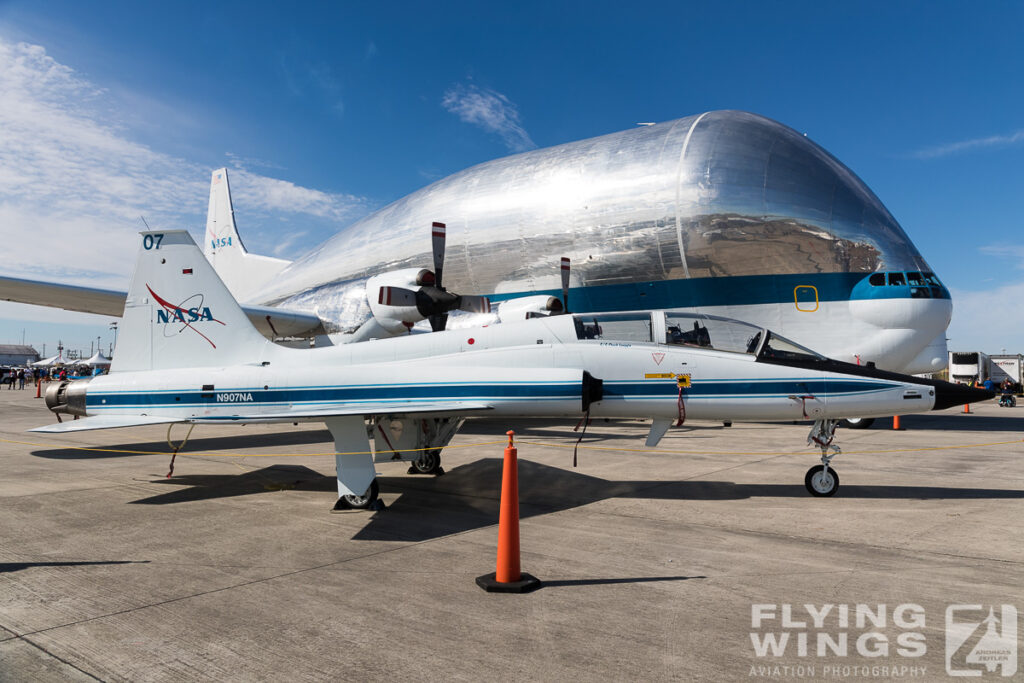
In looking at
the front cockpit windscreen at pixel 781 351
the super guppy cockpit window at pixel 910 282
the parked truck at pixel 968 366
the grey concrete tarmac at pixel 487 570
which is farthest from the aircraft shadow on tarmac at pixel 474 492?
the parked truck at pixel 968 366

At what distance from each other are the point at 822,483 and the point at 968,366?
42.9m

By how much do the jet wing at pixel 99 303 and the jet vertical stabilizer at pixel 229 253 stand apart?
29.7 feet

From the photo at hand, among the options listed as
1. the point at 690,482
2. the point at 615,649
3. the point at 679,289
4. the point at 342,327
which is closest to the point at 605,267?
the point at 679,289

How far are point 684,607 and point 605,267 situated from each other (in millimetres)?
16768

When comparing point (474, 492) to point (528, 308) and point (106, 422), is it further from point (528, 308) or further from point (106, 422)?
point (528, 308)

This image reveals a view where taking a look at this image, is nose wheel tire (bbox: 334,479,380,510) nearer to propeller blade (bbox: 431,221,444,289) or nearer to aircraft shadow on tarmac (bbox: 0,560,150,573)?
aircraft shadow on tarmac (bbox: 0,560,150,573)

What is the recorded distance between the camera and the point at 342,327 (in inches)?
836

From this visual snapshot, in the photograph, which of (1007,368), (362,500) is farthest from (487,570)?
(1007,368)

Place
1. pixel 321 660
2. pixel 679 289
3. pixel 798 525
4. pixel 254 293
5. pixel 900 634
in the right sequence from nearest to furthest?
pixel 321 660, pixel 900 634, pixel 798 525, pixel 679 289, pixel 254 293

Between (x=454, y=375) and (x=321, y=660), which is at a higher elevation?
(x=454, y=375)

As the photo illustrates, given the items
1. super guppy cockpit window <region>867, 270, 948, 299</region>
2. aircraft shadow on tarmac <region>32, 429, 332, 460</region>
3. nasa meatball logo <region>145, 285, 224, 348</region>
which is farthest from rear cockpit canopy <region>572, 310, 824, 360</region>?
super guppy cockpit window <region>867, 270, 948, 299</region>

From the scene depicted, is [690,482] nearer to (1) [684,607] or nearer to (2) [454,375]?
(2) [454,375]

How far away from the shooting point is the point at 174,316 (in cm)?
981

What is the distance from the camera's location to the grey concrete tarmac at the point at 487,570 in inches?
150
